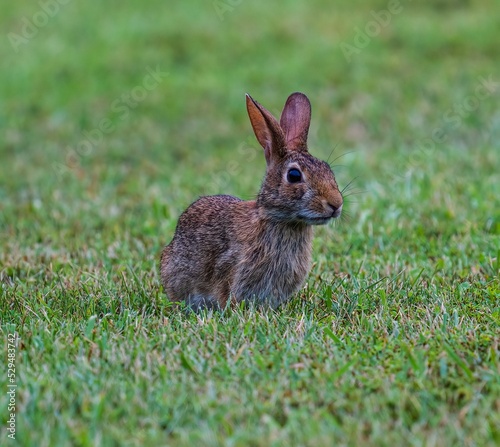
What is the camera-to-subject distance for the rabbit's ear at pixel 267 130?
4531 mm

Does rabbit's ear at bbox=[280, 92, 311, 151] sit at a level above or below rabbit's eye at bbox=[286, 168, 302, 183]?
above

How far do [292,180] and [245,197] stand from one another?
2677 millimetres

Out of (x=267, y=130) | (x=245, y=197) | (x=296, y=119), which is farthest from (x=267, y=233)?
(x=245, y=197)

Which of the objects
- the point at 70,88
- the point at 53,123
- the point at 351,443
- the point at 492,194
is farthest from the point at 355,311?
the point at 70,88

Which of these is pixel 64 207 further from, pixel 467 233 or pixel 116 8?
pixel 116 8

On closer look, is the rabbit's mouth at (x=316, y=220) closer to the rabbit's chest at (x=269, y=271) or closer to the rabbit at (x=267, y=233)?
the rabbit at (x=267, y=233)

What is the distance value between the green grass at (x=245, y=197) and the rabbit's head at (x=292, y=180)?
533 mm

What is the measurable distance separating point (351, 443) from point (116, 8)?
12.1 m

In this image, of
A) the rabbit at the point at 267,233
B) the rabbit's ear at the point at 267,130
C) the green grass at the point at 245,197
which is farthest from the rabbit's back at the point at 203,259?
the rabbit's ear at the point at 267,130

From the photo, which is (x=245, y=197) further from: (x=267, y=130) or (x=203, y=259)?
(x=267, y=130)

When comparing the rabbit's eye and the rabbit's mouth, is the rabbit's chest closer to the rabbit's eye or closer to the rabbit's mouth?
the rabbit's mouth

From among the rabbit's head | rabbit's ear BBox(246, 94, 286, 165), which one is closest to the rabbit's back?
the rabbit's head

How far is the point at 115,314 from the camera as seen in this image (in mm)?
4562

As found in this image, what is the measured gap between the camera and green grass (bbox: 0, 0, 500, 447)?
3.32 metres
